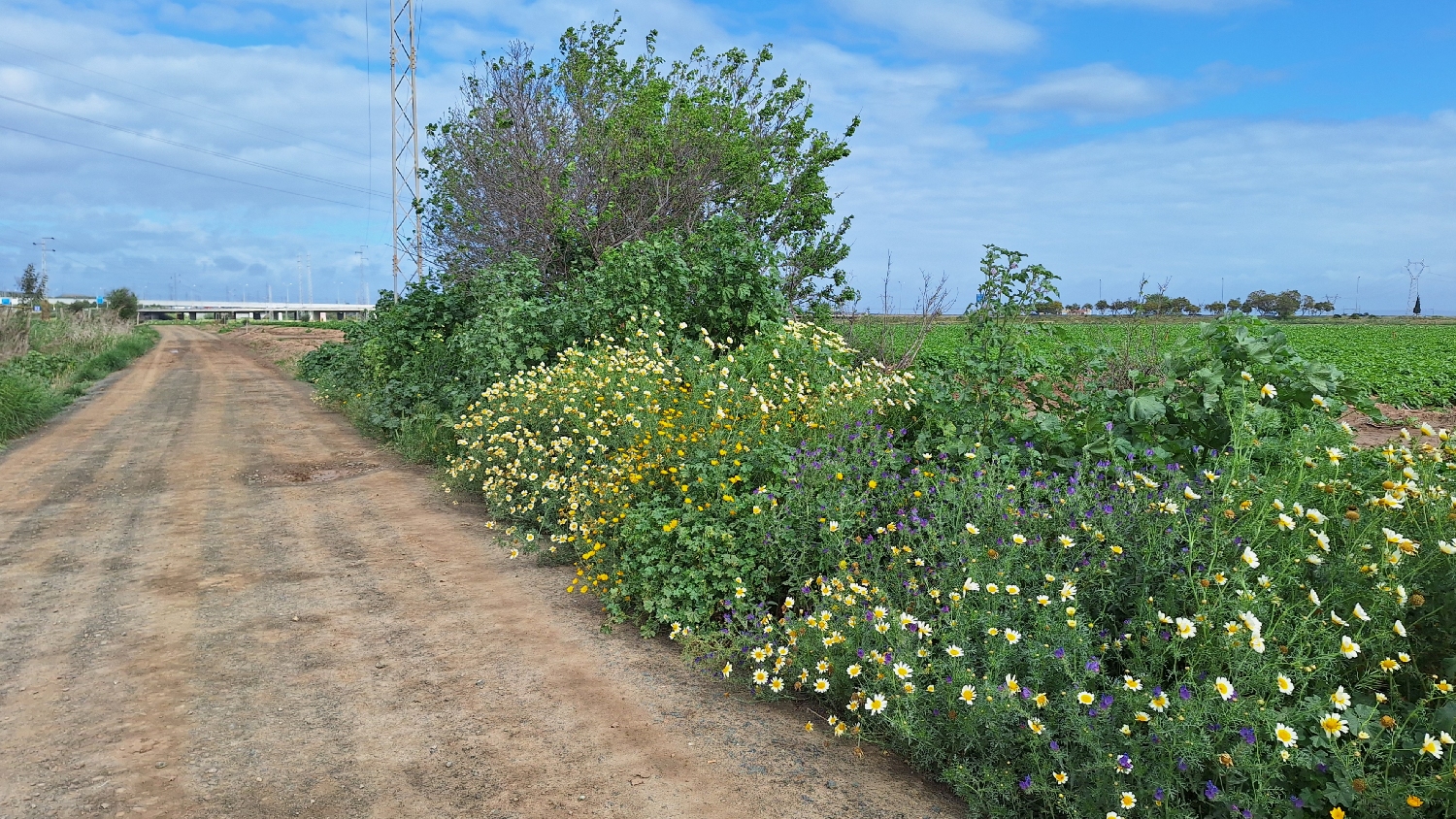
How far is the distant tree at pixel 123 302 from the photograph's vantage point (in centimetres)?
7143

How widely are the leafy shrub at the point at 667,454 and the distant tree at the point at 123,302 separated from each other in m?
77.3

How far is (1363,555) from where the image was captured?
335cm

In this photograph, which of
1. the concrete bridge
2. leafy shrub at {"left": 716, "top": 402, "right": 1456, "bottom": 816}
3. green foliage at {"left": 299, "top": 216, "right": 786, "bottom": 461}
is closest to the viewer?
leafy shrub at {"left": 716, "top": 402, "right": 1456, "bottom": 816}

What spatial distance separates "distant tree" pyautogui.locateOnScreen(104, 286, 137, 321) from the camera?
71.4m

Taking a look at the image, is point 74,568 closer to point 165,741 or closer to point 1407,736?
point 165,741

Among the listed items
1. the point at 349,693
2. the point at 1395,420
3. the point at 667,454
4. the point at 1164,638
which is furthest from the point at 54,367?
the point at 1395,420

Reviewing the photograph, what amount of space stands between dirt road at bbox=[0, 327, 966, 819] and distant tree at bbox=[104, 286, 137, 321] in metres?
77.8

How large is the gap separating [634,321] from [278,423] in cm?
650

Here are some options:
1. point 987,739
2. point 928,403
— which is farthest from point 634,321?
point 987,739

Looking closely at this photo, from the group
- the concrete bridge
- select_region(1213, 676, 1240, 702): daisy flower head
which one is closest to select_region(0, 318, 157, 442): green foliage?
select_region(1213, 676, 1240, 702): daisy flower head

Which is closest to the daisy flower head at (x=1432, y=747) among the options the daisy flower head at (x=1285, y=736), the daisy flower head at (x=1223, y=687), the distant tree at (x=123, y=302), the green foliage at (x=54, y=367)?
the daisy flower head at (x=1285, y=736)

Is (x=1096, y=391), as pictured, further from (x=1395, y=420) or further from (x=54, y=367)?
(x=54, y=367)

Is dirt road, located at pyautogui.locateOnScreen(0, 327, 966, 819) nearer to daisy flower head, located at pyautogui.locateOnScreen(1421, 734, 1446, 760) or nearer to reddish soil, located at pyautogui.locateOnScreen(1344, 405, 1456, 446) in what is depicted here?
daisy flower head, located at pyautogui.locateOnScreen(1421, 734, 1446, 760)

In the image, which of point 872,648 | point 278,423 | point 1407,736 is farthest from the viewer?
point 278,423
